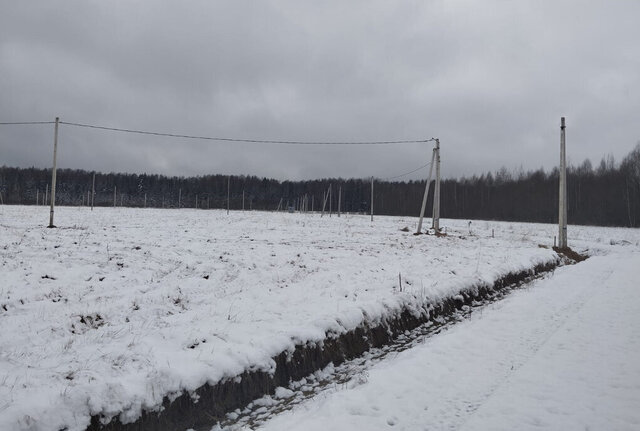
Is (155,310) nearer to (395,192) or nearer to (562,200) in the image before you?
(562,200)

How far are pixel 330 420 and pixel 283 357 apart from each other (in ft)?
6.08

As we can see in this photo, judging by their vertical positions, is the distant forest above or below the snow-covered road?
above

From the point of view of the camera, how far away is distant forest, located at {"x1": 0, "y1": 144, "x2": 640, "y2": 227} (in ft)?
243

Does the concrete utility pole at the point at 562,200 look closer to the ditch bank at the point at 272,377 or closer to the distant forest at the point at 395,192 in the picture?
the ditch bank at the point at 272,377

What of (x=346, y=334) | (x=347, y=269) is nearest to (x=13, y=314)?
(x=346, y=334)

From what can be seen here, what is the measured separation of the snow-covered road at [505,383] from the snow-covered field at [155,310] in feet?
4.40

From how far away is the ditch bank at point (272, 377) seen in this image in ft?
14.0

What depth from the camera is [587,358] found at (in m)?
5.40

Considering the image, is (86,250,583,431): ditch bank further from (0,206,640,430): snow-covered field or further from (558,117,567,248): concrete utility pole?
(558,117,567,248): concrete utility pole

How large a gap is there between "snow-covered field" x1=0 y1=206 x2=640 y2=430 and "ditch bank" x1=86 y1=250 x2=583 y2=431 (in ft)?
0.36

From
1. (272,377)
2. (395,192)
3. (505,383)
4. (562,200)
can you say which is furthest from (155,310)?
(395,192)

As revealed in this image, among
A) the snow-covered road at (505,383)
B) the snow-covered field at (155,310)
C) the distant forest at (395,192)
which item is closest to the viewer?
the snow-covered road at (505,383)

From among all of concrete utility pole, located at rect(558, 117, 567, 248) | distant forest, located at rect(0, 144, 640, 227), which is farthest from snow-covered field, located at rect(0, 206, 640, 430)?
distant forest, located at rect(0, 144, 640, 227)

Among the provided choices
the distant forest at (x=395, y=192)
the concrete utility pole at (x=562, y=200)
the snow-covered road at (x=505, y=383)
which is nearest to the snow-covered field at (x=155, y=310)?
the snow-covered road at (x=505, y=383)
